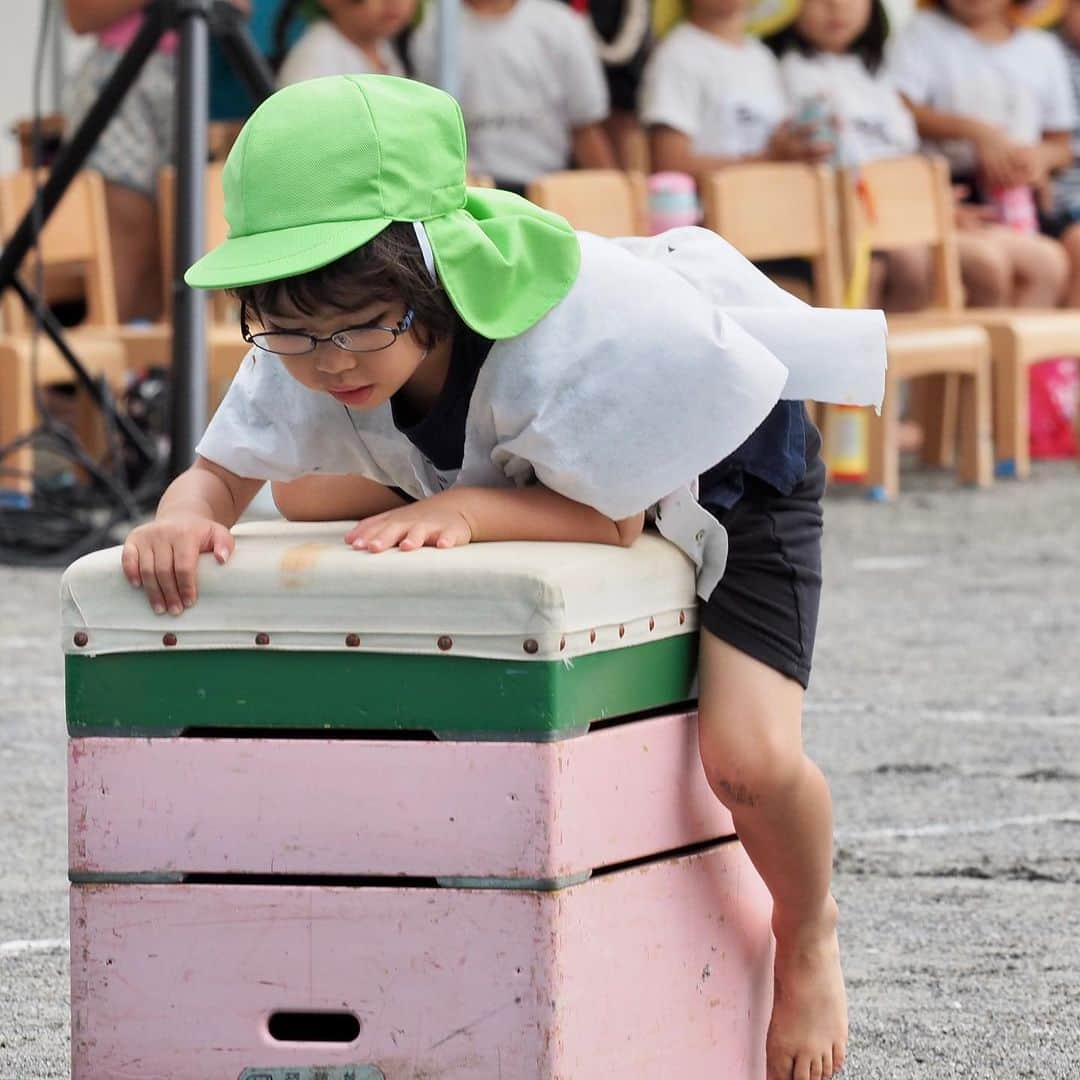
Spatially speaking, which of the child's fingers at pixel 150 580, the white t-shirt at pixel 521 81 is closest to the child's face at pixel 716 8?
the white t-shirt at pixel 521 81

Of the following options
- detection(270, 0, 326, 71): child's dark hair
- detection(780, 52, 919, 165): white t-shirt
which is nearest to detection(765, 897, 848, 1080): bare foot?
detection(270, 0, 326, 71): child's dark hair

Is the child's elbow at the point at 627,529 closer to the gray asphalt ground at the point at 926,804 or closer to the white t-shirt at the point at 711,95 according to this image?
the gray asphalt ground at the point at 926,804

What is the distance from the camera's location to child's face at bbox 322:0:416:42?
6.17 metres

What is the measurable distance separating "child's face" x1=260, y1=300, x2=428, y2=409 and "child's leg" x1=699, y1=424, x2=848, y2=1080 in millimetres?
309

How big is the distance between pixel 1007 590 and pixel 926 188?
86.4 inches

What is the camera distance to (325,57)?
612 centimetres

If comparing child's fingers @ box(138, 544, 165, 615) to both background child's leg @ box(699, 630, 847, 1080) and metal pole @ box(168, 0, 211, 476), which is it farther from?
metal pole @ box(168, 0, 211, 476)

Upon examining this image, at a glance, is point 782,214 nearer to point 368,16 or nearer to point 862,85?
point 862,85

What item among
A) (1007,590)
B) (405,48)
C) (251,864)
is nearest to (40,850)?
(251,864)

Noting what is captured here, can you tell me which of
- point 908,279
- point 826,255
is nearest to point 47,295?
point 826,255

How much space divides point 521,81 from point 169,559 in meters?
4.85

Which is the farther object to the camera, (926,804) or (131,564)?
(926,804)

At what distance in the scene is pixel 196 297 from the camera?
4.40m

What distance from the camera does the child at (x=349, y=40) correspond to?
612cm
